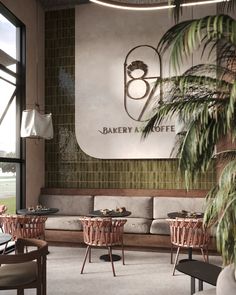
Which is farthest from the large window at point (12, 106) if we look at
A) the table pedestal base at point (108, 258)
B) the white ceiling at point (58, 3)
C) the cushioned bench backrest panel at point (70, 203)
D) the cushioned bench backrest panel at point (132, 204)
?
the table pedestal base at point (108, 258)

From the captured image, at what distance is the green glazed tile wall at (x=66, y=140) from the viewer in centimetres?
649

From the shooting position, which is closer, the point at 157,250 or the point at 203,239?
the point at 203,239

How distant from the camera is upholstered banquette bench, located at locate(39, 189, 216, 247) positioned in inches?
217

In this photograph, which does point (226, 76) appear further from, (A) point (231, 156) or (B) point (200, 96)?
(A) point (231, 156)

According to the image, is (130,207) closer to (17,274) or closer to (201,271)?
(201,271)

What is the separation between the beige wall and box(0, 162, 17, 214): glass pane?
0.24 metres

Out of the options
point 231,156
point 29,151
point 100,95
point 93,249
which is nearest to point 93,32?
point 100,95

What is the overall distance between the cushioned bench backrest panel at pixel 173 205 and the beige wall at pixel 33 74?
2.26 metres

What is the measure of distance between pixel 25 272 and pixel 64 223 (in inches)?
114

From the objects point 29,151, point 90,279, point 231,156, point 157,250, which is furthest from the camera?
point 29,151

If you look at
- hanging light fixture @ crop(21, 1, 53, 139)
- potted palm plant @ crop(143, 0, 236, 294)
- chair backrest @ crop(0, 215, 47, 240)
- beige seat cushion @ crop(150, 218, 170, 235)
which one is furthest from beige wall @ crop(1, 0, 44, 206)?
potted palm plant @ crop(143, 0, 236, 294)

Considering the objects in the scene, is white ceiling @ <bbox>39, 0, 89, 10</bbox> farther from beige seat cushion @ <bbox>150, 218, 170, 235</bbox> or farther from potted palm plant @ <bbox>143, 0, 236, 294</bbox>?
potted palm plant @ <bbox>143, 0, 236, 294</bbox>

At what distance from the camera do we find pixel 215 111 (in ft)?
8.06

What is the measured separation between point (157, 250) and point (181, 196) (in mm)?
1056
